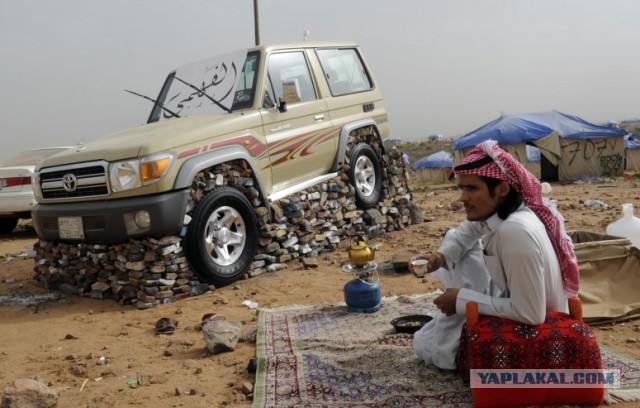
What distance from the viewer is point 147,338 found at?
4.49 meters

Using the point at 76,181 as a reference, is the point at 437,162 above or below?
below

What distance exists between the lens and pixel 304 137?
6.71m

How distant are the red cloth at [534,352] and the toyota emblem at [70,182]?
4078 mm

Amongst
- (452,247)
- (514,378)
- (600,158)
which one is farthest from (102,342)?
(600,158)

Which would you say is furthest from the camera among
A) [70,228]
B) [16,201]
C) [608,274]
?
[16,201]

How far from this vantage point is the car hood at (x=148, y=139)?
5160 millimetres

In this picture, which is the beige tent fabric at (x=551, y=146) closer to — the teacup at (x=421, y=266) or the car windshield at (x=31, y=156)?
the car windshield at (x=31, y=156)

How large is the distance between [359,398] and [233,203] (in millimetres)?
3079

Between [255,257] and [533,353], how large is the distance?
12.7 ft

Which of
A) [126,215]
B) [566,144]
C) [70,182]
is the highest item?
[70,182]

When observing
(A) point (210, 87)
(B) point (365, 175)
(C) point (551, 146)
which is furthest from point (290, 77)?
(C) point (551, 146)

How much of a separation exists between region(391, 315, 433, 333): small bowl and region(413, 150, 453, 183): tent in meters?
20.7

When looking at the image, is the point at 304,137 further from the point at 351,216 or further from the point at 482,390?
the point at 482,390

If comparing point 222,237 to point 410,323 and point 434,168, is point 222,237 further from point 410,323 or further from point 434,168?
point 434,168
